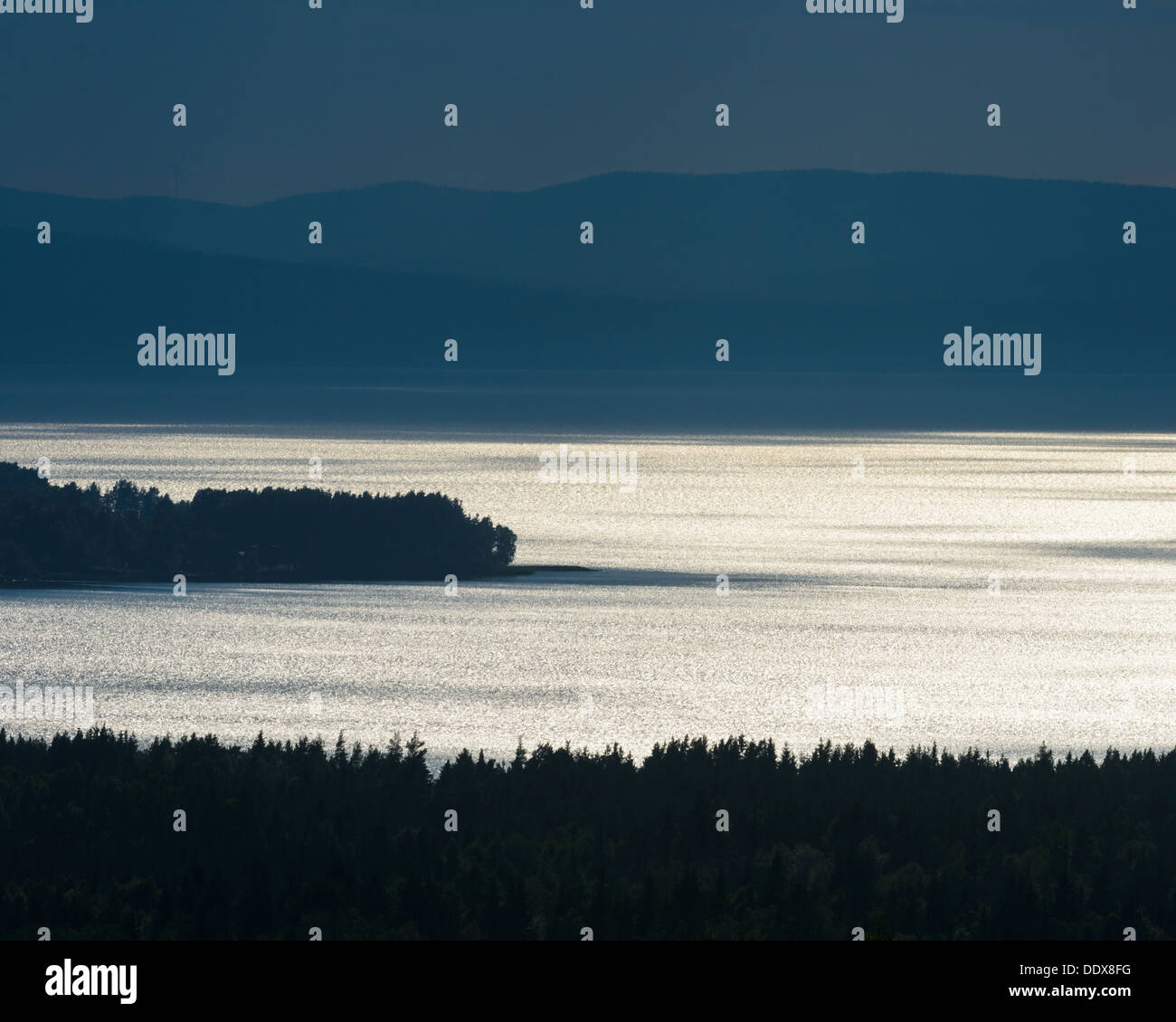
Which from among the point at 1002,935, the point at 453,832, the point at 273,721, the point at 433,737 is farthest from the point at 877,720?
the point at 1002,935

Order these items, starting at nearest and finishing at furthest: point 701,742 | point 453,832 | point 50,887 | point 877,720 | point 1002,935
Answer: point 1002,935
point 50,887
point 453,832
point 701,742
point 877,720

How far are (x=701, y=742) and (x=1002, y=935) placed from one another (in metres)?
40.1

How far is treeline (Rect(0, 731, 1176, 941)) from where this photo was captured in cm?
7950

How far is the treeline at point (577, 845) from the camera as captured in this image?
79500 mm

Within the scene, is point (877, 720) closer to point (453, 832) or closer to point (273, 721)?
point (273, 721)

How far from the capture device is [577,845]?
90.8 meters

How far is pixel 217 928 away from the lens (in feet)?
261
